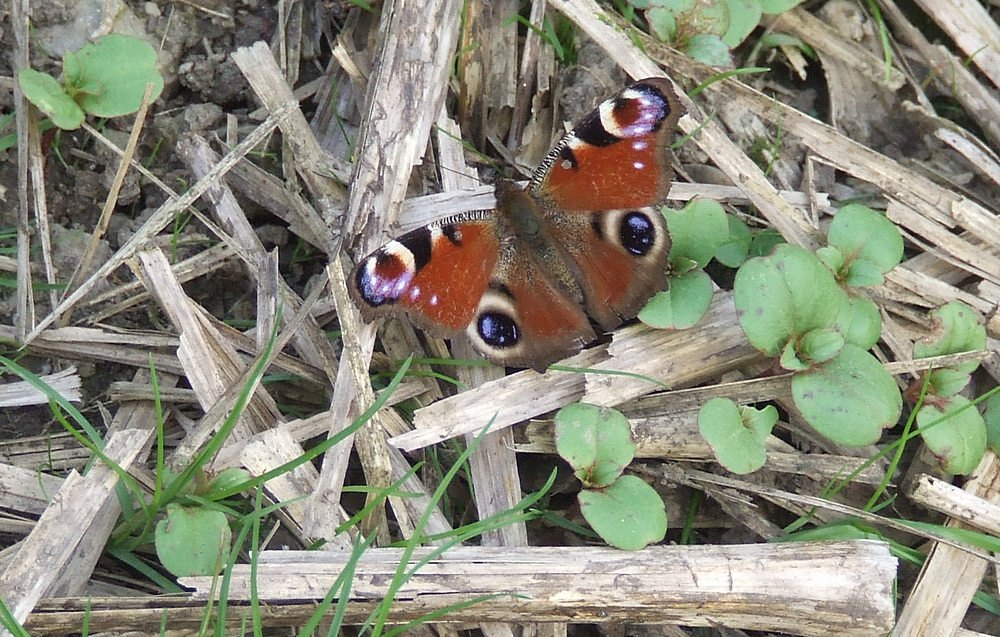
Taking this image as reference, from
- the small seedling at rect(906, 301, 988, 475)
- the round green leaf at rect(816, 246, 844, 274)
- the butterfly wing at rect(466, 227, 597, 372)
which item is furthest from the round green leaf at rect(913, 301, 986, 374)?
the butterfly wing at rect(466, 227, 597, 372)

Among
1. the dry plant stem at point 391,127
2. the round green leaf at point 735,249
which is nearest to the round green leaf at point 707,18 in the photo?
the round green leaf at point 735,249

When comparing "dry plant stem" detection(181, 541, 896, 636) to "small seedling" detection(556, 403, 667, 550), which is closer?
"dry plant stem" detection(181, 541, 896, 636)

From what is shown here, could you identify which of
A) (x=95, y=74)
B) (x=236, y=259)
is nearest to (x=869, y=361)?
(x=236, y=259)

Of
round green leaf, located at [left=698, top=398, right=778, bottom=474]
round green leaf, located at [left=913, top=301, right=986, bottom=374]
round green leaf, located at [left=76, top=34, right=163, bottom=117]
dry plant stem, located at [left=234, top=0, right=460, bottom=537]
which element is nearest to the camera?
round green leaf, located at [left=698, top=398, right=778, bottom=474]

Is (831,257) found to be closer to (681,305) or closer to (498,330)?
(681,305)

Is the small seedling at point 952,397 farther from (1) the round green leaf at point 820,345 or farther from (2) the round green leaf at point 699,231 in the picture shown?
(2) the round green leaf at point 699,231

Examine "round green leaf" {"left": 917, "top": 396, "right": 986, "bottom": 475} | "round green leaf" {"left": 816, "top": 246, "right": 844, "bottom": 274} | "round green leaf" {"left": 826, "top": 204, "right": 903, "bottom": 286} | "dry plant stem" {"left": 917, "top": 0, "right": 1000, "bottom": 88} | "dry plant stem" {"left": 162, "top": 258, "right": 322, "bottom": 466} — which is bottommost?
"dry plant stem" {"left": 162, "top": 258, "right": 322, "bottom": 466}

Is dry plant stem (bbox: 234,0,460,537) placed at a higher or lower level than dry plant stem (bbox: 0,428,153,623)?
higher

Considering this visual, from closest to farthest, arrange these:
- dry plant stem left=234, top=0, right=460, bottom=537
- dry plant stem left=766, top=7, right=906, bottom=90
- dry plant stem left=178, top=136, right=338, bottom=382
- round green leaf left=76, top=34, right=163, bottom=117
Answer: dry plant stem left=234, top=0, right=460, bottom=537
dry plant stem left=178, top=136, right=338, bottom=382
round green leaf left=76, top=34, right=163, bottom=117
dry plant stem left=766, top=7, right=906, bottom=90

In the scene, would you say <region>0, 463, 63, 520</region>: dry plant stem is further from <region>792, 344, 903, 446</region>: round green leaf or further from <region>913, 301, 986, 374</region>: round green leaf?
<region>913, 301, 986, 374</region>: round green leaf
